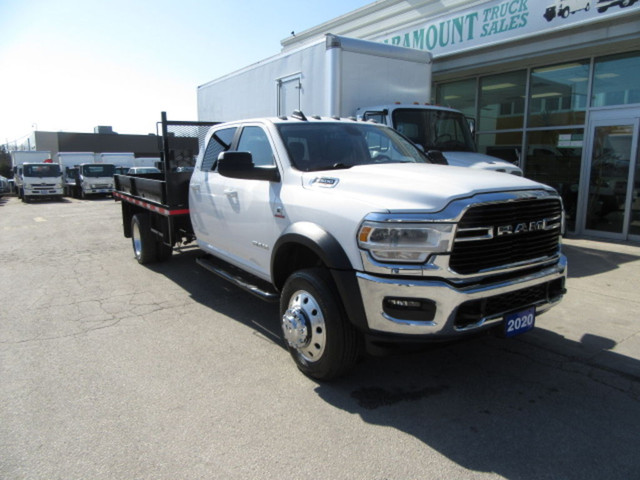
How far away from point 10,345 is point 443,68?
34.5 ft

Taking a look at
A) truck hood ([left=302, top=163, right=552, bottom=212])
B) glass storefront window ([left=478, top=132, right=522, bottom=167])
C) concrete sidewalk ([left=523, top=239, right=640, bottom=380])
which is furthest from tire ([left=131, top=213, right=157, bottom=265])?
glass storefront window ([left=478, top=132, right=522, bottom=167])

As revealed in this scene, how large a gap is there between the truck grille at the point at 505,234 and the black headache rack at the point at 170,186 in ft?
13.8

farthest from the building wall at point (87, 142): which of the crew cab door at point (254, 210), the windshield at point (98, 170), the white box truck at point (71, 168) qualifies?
the crew cab door at point (254, 210)

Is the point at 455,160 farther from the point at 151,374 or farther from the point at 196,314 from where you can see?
the point at 151,374

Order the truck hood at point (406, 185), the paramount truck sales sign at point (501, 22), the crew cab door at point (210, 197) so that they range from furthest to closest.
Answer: the paramount truck sales sign at point (501, 22), the crew cab door at point (210, 197), the truck hood at point (406, 185)

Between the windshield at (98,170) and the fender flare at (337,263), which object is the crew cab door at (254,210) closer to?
the fender flare at (337,263)

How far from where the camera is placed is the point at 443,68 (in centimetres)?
1154

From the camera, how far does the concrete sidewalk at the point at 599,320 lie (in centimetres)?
419

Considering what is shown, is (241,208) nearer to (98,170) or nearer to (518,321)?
(518,321)

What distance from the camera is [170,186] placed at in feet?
20.4

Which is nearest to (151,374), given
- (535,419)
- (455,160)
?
(535,419)

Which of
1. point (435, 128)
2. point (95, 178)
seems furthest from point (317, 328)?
point (95, 178)

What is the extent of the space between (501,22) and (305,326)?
903 cm

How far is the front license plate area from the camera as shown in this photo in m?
3.26
